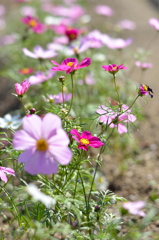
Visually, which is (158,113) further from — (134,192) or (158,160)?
(134,192)

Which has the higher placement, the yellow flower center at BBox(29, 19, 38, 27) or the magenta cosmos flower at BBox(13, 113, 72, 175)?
the yellow flower center at BBox(29, 19, 38, 27)

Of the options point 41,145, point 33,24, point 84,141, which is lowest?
point 41,145

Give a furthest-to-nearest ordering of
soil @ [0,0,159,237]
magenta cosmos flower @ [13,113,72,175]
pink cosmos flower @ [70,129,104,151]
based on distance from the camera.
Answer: soil @ [0,0,159,237] < pink cosmos flower @ [70,129,104,151] < magenta cosmos flower @ [13,113,72,175]

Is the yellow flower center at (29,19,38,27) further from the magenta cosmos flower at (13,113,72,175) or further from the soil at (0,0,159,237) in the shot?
the magenta cosmos flower at (13,113,72,175)

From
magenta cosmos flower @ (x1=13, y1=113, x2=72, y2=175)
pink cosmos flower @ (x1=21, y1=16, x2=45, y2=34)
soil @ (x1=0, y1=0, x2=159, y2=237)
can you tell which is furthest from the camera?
pink cosmos flower @ (x1=21, y1=16, x2=45, y2=34)

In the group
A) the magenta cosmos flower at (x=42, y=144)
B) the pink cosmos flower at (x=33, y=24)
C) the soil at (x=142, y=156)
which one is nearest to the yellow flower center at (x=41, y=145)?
the magenta cosmos flower at (x=42, y=144)

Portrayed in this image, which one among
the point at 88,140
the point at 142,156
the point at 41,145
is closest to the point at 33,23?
the point at 142,156

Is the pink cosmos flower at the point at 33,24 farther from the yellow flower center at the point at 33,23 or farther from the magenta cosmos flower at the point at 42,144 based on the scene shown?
the magenta cosmos flower at the point at 42,144

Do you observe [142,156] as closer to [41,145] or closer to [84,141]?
[84,141]

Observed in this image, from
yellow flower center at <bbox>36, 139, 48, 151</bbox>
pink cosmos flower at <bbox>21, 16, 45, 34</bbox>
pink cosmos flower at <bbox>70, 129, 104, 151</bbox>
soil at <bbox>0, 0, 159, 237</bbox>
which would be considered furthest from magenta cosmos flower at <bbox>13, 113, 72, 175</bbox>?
pink cosmos flower at <bbox>21, 16, 45, 34</bbox>
